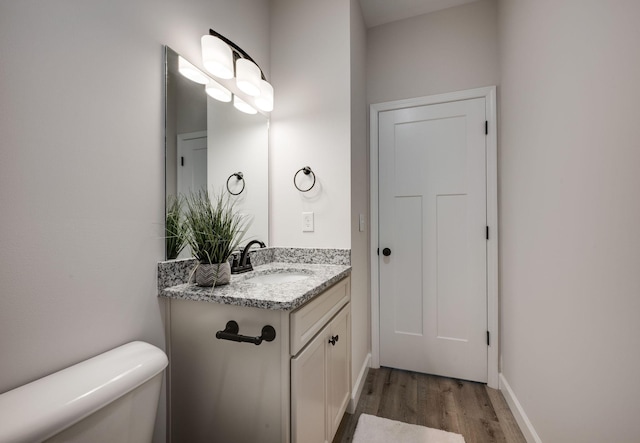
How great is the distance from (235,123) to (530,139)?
158cm

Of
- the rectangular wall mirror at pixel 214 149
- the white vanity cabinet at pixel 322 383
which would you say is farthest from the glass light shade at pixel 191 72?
the white vanity cabinet at pixel 322 383

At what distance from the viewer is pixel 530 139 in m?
1.37

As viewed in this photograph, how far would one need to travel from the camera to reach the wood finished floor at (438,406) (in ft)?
4.84

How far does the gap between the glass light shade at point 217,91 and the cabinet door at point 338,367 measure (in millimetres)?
1267

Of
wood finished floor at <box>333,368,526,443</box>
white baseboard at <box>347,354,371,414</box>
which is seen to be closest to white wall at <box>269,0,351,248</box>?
white baseboard at <box>347,354,371,414</box>

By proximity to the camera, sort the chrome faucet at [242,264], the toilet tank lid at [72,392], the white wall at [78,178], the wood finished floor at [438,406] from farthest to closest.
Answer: the wood finished floor at [438,406] < the chrome faucet at [242,264] < the white wall at [78,178] < the toilet tank lid at [72,392]

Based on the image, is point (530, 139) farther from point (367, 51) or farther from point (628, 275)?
point (367, 51)

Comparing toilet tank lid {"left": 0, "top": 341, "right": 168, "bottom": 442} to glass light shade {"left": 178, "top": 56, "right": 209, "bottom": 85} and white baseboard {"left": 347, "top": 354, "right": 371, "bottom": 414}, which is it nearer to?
glass light shade {"left": 178, "top": 56, "right": 209, "bottom": 85}

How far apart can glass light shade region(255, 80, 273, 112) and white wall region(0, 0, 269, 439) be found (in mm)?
540

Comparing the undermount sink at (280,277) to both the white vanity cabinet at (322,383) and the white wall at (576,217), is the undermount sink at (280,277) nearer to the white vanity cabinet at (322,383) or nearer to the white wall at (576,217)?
the white vanity cabinet at (322,383)

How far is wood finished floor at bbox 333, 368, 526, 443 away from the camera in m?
1.48

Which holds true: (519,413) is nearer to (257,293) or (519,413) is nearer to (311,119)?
(257,293)

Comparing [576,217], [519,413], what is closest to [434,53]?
[576,217]

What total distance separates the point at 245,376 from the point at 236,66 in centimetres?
143
